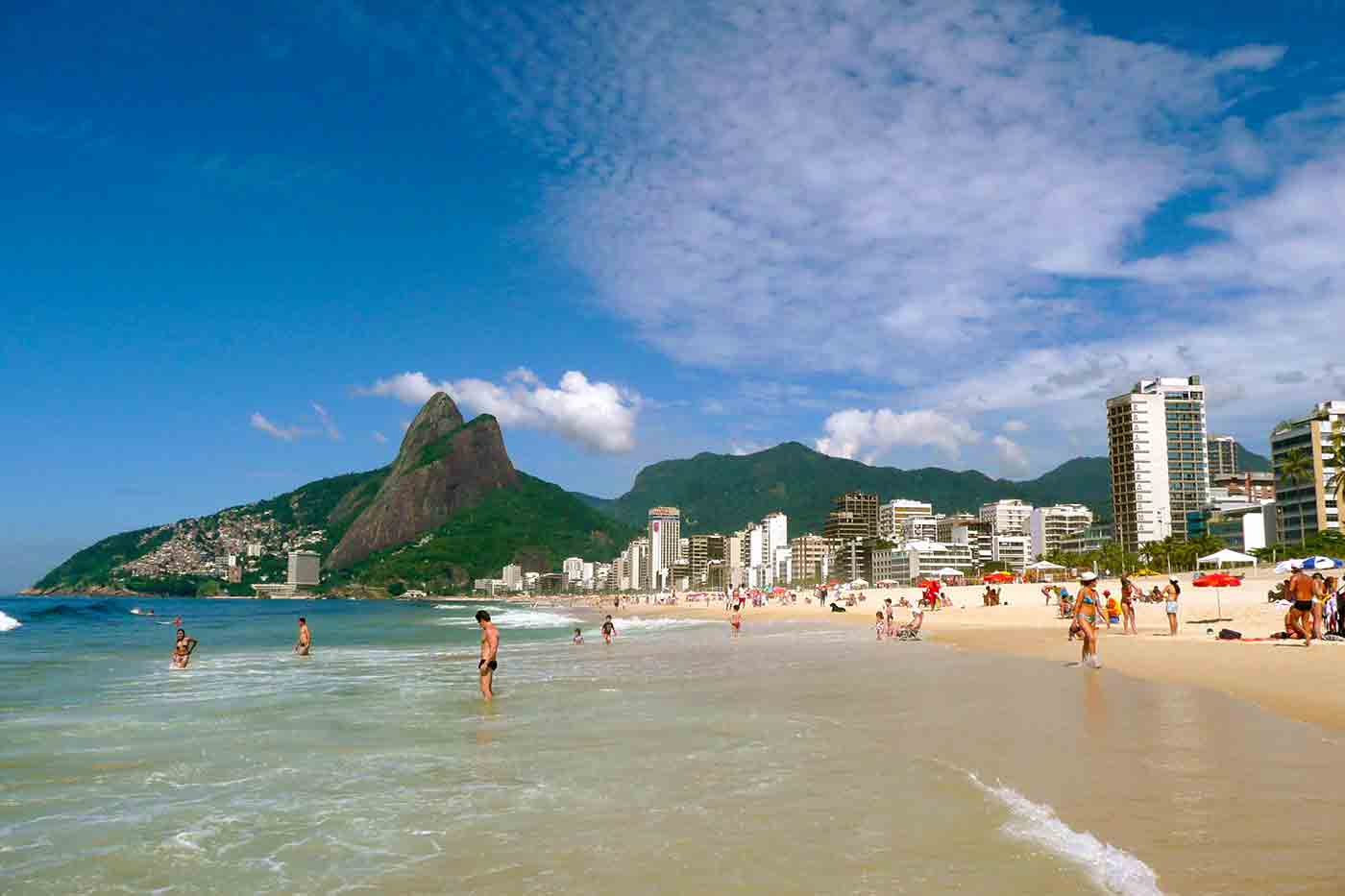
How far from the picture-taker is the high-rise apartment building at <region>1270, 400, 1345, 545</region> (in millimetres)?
109312

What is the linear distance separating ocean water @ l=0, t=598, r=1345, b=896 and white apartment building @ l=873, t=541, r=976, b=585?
16140cm

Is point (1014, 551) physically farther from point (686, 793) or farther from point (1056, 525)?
point (686, 793)

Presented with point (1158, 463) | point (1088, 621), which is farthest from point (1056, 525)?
point (1088, 621)

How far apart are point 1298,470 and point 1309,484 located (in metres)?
23.2

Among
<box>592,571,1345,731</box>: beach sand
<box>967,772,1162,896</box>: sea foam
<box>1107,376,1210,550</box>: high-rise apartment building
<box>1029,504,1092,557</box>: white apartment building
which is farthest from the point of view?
<box>1029,504,1092,557</box>: white apartment building

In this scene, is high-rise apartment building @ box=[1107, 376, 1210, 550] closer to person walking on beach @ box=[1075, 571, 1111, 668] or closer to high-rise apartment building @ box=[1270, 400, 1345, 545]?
high-rise apartment building @ box=[1270, 400, 1345, 545]

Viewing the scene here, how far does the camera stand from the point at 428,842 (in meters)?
6.68

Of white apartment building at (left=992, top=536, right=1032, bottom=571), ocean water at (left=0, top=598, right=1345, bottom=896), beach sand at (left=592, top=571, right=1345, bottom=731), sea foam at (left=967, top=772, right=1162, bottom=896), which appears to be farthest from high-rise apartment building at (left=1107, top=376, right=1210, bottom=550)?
sea foam at (left=967, top=772, right=1162, bottom=896)

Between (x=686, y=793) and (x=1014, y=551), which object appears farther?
(x=1014, y=551)

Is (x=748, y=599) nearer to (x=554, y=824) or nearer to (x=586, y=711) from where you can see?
(x=586, y=711)

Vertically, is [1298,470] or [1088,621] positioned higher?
[1298,470]

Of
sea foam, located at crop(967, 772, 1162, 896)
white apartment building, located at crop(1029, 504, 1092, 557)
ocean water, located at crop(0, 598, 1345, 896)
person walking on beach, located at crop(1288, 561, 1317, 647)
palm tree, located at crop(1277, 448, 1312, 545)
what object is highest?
palm tree, located at crop(1277, 448, 1312, 545)

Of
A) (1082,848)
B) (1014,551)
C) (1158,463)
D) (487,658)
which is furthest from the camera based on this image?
(1014,551)

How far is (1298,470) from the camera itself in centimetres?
9588
